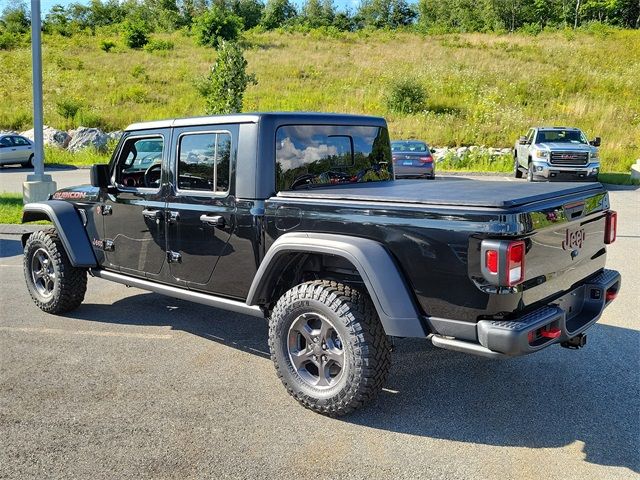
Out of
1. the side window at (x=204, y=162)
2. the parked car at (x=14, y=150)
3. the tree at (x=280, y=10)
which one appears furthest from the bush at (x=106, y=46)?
the side window at (x=204, y=162)

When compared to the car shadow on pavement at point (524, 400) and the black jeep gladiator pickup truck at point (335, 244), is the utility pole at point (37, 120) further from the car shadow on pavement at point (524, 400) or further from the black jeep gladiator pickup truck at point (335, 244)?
the car shadow on pavement at point (524, 400)

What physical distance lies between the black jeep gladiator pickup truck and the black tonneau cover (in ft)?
0.04

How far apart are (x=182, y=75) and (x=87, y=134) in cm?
1303

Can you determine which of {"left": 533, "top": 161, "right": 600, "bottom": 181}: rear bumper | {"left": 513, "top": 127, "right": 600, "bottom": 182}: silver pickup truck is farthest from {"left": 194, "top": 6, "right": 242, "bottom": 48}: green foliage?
{"left": 533, "top": 161, "right": 600, "bottom": 181}: rear bumper

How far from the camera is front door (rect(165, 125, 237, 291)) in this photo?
427 centimetres

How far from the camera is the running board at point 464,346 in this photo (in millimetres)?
3168

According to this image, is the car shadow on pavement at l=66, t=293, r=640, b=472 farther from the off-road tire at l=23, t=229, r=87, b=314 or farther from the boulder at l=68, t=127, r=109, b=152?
the boulder at l=68, t=127, r=109, b=152

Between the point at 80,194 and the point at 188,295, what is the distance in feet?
5.99

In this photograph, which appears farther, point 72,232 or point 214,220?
point 72,232

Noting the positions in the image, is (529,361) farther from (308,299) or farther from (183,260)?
(183,260)

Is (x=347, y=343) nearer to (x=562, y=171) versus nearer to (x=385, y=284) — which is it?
(x=385, y=284)

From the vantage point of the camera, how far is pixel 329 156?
15.2 ft

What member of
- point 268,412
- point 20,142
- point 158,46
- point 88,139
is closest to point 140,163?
point 268,412

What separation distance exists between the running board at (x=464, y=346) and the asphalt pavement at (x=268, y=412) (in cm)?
58
